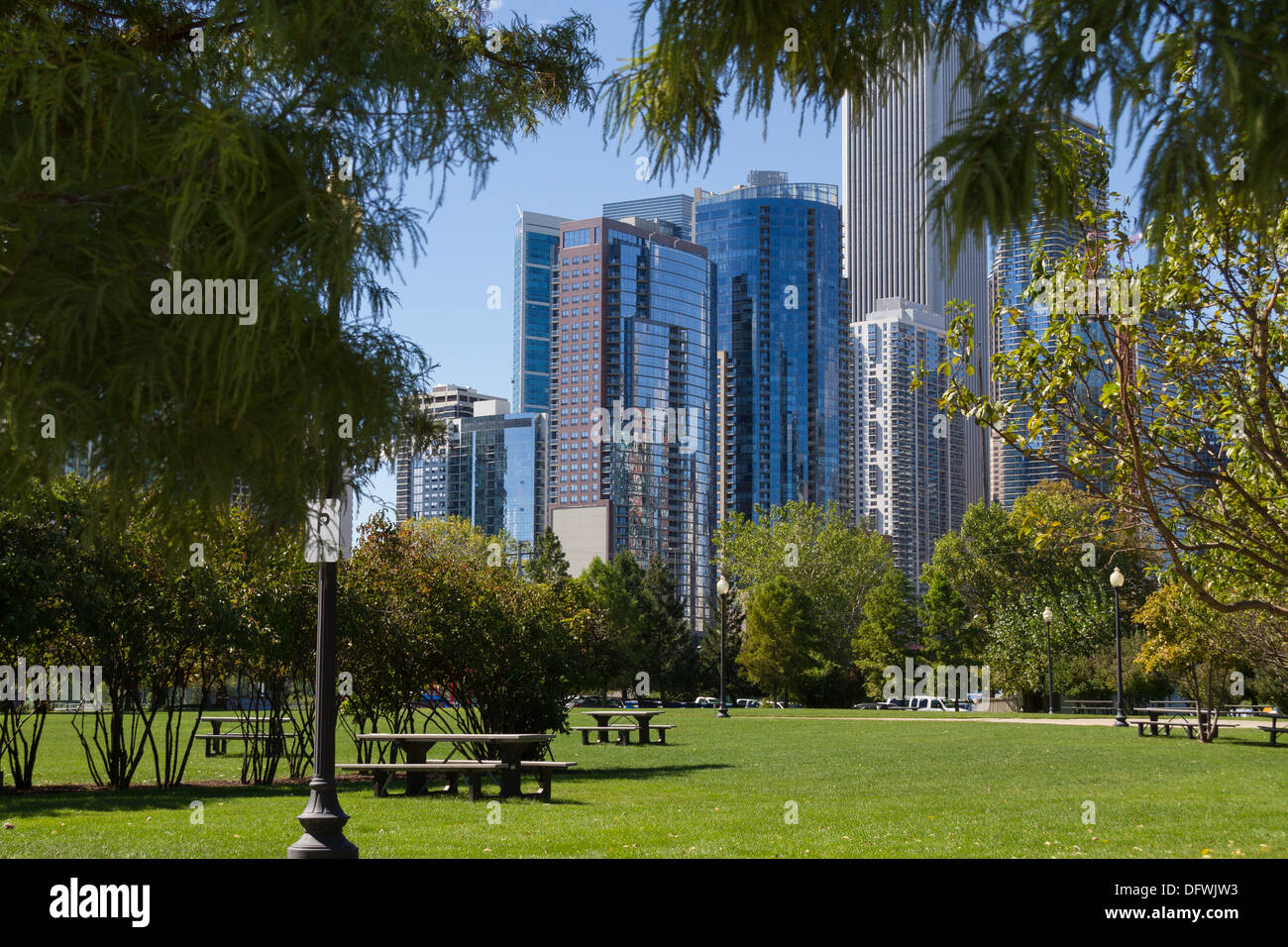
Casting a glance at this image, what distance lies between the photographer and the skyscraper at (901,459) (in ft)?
360

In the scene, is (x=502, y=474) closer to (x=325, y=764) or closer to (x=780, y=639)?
(x=780, y=639)

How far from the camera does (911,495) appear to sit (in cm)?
11550

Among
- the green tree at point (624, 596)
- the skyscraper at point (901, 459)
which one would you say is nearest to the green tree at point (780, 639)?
the green tree at point (624, 596)

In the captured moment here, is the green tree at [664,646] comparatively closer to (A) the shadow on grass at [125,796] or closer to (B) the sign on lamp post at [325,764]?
(A) the shadow on grass at [125,796]

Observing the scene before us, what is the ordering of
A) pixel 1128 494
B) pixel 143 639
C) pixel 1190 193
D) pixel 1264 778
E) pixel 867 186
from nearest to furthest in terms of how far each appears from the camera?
1. pixel 1190 193
2. pixel 1128 494
3. pixel 143 639
4. pixel 1264 778
5. pixel 867 186

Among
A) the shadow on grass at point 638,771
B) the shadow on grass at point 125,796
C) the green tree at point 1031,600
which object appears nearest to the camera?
the shadow on grass at point 125,796

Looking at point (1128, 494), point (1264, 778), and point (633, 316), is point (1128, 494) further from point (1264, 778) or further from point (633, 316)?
point (633, 316)

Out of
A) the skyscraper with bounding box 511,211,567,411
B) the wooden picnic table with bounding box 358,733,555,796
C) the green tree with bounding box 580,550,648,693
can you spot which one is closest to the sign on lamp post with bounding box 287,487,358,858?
the wooden picnic table with bounding box 358,733,555,796

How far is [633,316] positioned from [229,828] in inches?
3900

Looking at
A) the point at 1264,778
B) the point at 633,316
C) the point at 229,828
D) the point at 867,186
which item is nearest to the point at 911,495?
the point at 633,316
